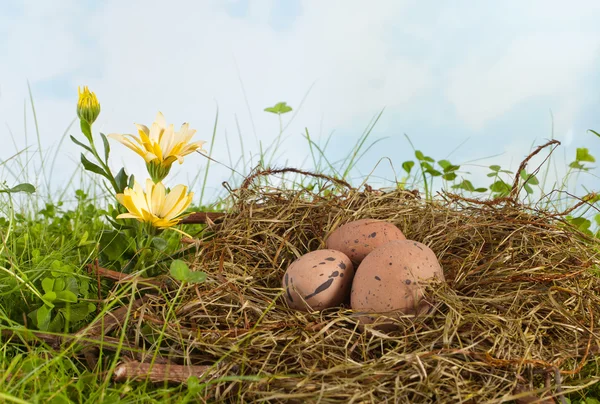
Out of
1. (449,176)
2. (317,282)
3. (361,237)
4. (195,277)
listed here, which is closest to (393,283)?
(317,282)

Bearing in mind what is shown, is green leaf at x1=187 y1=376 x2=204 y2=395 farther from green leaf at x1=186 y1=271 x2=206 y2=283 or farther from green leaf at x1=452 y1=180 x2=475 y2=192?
green leaf at x1=452 y1=180 x2=475 y2=192

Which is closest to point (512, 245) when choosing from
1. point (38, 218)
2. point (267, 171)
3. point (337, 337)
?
point (337, 337)

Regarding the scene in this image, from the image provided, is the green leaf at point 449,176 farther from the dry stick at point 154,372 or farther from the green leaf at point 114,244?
the dry stick at point 154,372

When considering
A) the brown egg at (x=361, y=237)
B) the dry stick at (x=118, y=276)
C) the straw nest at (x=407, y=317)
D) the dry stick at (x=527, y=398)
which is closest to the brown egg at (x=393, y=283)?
the straw nest at (x=407, y=317)

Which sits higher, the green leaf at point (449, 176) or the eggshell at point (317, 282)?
the green leaf at point (449, 176)

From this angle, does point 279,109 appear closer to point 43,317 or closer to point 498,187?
point 498,187

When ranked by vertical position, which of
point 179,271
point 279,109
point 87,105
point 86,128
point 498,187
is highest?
point 279,109

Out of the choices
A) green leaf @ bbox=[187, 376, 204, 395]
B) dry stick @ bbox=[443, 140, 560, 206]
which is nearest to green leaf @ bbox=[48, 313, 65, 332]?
green leaf @ bbox=[187, 376, 204, 395]
